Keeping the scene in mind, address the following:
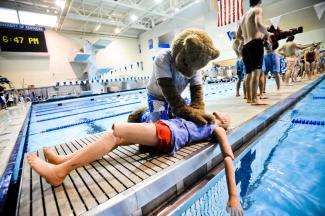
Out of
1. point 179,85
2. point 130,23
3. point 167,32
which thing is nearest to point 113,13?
point 130,23

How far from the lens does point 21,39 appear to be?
13484 mm

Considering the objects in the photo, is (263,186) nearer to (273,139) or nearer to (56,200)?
(273,139)

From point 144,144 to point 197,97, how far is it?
0.69 metres

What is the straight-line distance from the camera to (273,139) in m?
2.19

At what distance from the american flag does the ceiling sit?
11.5ft

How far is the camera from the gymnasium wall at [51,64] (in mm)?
13641

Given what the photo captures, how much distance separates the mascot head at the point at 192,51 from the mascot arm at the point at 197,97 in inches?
11.2

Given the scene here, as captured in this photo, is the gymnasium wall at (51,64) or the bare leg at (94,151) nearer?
the bare leg at (94,151)

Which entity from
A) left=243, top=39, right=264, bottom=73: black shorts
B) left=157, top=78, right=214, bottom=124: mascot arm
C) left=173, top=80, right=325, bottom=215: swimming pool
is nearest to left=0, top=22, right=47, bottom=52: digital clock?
left=243, top=39, right=264, bottom=73: black shorts

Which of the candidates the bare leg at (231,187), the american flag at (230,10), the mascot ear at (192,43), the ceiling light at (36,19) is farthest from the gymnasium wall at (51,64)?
the bare leg at (231,187)

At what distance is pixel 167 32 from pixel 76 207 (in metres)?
19.1

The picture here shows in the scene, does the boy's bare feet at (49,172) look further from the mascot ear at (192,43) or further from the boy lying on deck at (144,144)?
the mascot ear at (192,43)

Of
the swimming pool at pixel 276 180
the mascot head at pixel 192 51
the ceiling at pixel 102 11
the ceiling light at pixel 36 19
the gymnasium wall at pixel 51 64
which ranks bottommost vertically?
the swimming pool at pixel 276 180

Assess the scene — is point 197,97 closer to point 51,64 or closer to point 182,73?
point 182,73
